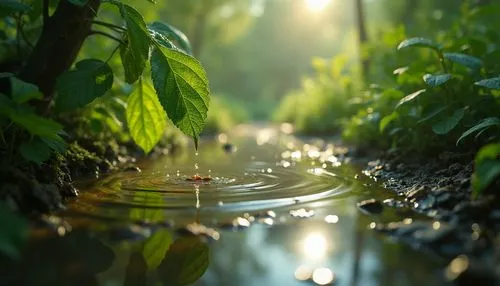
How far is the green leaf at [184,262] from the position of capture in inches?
79.7

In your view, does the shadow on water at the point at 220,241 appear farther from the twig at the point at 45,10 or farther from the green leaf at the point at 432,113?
the twig at the point at 45,10

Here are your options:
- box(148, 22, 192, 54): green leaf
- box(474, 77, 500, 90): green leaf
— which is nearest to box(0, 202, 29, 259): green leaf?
box(148, 22, 192, 54): green leaf

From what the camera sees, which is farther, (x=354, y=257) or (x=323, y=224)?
(x=323, y=224)

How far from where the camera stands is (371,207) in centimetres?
302

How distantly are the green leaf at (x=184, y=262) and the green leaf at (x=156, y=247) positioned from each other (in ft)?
0.08

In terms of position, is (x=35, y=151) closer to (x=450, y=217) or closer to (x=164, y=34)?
(x=164, y=34)

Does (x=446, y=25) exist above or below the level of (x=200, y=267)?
above

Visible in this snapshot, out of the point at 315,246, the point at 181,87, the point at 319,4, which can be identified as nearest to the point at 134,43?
the point at 181,87

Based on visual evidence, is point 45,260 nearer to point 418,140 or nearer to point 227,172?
point 227,172

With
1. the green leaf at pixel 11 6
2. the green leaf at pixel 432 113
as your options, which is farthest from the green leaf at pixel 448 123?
the green leaf at pixel 11 6

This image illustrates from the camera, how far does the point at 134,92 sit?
3.79 m

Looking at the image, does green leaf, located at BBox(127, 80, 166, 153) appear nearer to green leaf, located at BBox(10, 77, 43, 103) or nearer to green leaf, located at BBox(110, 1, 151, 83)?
green leaf, located at BBox(110, 1, 151, 83)

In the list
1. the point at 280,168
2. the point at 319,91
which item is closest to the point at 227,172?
the point at 280,168

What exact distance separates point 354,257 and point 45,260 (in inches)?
51.2
